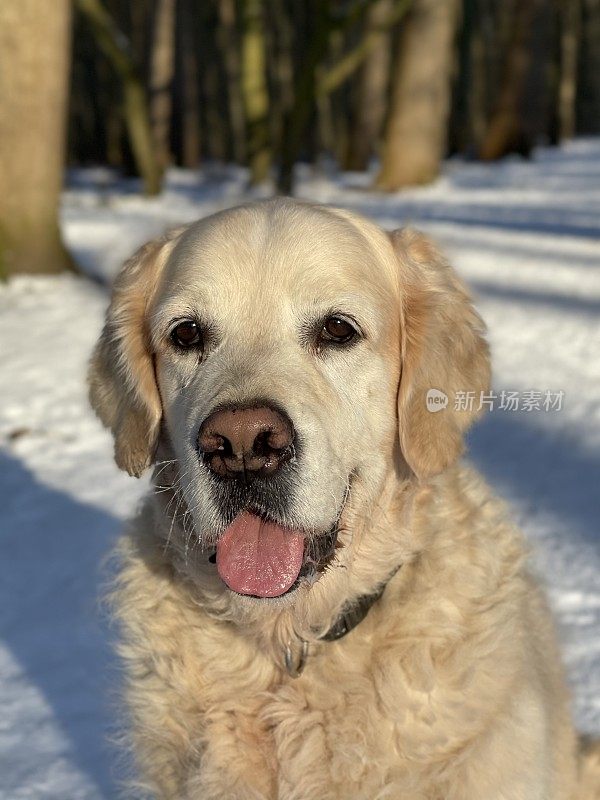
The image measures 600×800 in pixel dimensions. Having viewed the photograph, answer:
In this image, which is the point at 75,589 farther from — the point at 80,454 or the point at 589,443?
the point at 589,443

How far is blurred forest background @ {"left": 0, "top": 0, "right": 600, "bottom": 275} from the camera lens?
9242mm

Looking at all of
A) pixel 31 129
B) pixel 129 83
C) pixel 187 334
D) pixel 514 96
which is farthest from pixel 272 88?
pixel 187 334

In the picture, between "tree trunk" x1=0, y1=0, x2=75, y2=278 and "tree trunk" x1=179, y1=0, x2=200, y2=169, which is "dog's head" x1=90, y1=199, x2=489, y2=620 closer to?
"tree trunk" x1=0, y1=0, x2=75, y2=278

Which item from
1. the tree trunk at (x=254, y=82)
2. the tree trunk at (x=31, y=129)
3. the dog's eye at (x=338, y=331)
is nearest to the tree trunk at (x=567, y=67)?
the tree trunk at (x=254, y=82)

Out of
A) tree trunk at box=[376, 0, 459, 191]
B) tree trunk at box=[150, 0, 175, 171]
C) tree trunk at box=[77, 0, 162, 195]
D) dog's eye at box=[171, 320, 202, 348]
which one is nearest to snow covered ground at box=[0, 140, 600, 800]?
dog's eye at box=[171, 320, 202, 348]

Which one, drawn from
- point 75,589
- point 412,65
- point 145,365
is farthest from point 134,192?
point 145,365

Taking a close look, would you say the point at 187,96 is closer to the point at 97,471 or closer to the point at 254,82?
the point at 254,82

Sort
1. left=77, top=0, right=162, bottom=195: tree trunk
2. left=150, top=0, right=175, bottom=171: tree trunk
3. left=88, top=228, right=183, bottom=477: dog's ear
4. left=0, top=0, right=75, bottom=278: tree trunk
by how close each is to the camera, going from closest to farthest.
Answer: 1. left=88, top=228, right=183, bottom=477: dog's ear
2. left=0, top=0, right=75, bottom=278: tree trunk
3. left=77, top=0, right=162, bottom=195: tree trunk
4. left=150, top=0, right=175, bottom=171: tree trunk

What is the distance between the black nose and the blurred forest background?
23.9ft

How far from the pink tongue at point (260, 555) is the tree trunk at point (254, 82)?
1443 centimetres

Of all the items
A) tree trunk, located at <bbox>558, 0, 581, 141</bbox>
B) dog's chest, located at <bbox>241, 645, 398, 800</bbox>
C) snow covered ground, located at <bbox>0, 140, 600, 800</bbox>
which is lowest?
tree trunk, located at <bbox>558, 0, 581, 141</bbox>

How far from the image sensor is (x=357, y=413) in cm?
281

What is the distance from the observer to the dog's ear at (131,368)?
9.92 feet

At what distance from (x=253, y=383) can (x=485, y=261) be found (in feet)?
28.4
